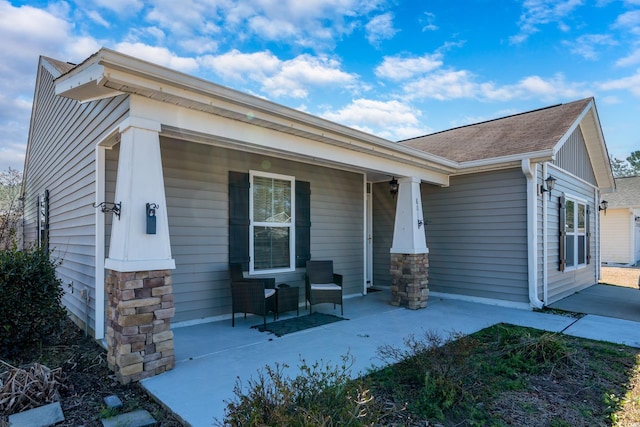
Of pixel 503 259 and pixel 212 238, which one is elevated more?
pixel 212 238

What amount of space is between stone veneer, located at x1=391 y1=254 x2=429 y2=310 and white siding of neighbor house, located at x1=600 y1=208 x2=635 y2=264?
1474cm

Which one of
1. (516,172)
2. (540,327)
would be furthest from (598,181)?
(540,327)

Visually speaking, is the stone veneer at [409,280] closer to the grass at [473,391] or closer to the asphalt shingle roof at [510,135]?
the grass at [473,391]

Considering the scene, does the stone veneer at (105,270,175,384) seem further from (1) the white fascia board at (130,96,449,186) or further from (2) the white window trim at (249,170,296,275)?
(2) the white window trim at (249,170,296,275)

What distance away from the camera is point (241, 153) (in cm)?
Result: 545

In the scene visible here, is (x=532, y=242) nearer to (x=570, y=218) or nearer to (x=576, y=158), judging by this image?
(x=570, y=218)

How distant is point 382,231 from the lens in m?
8.32

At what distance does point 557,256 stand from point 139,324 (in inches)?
295

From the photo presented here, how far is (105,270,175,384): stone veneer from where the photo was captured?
3.01 m

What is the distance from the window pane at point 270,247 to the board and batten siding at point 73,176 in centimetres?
218

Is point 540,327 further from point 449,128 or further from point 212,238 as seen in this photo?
point 449,128

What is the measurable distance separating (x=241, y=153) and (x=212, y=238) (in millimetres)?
1367

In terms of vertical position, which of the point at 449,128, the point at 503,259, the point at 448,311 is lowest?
the point at 448,311

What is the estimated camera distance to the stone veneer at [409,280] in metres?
6.09
